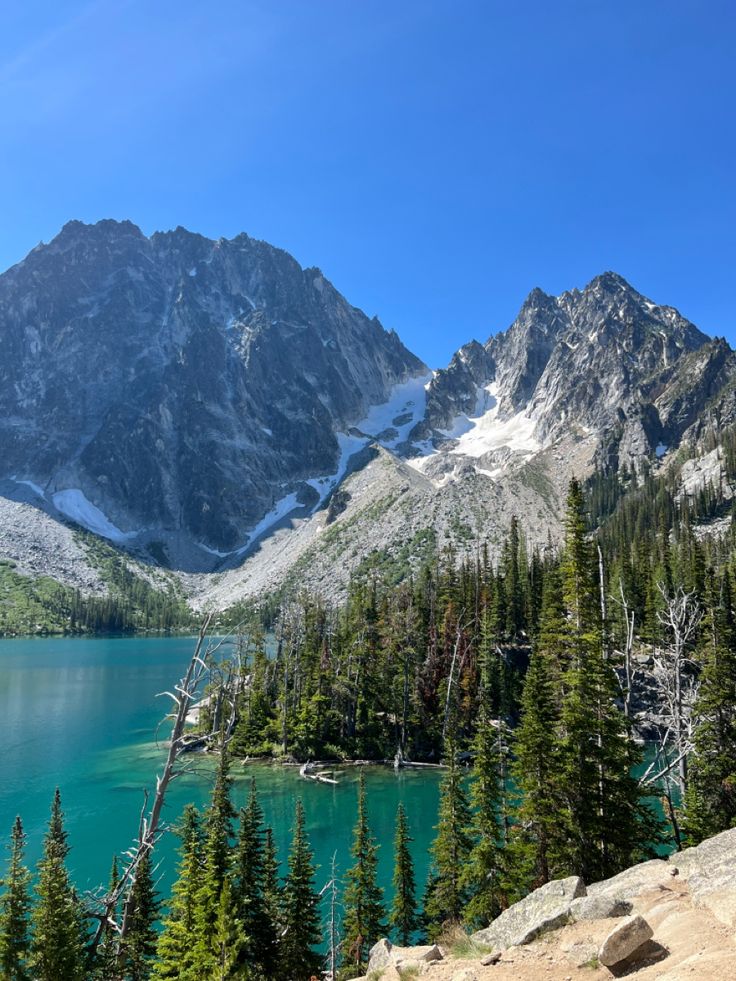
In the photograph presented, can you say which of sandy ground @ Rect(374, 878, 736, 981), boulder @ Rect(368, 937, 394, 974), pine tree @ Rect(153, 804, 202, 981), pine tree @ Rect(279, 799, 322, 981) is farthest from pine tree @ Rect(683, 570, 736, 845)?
pine tree @ Rect(153, 804, 202, 981)

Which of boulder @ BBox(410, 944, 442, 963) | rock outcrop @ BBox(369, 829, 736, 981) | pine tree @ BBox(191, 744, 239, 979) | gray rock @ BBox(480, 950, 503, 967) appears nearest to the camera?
rock outcrop @ BBox(369, 829, 736, 981)

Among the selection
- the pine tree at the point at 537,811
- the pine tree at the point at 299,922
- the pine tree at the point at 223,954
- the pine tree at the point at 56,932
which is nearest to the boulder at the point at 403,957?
the pine tree at the point at 223,954

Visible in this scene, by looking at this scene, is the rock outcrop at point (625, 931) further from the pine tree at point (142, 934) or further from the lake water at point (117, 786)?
the pine tree at point (142, 934)

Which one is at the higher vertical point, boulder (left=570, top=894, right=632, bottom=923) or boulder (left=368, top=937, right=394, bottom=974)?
boulder (left=570, top=894, right=632, bottom=923)

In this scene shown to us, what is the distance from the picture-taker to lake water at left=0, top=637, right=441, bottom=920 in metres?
44.9

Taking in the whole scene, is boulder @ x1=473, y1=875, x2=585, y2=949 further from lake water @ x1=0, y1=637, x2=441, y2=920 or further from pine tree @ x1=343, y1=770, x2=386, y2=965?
pine tree @ x1=343, y1=770, x2=386, y2=965

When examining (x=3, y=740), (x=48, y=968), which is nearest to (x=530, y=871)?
(x=48, y=968)

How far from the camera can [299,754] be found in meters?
69.0

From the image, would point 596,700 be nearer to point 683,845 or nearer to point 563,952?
Answer: point 683,845

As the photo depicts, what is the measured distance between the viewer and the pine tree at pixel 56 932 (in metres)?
18.7

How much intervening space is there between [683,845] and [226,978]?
19.0 meters

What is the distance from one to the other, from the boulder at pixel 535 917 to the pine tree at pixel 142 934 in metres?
14.5

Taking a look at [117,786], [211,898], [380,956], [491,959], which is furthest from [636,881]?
[117,786]

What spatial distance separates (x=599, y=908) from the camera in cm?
1312
